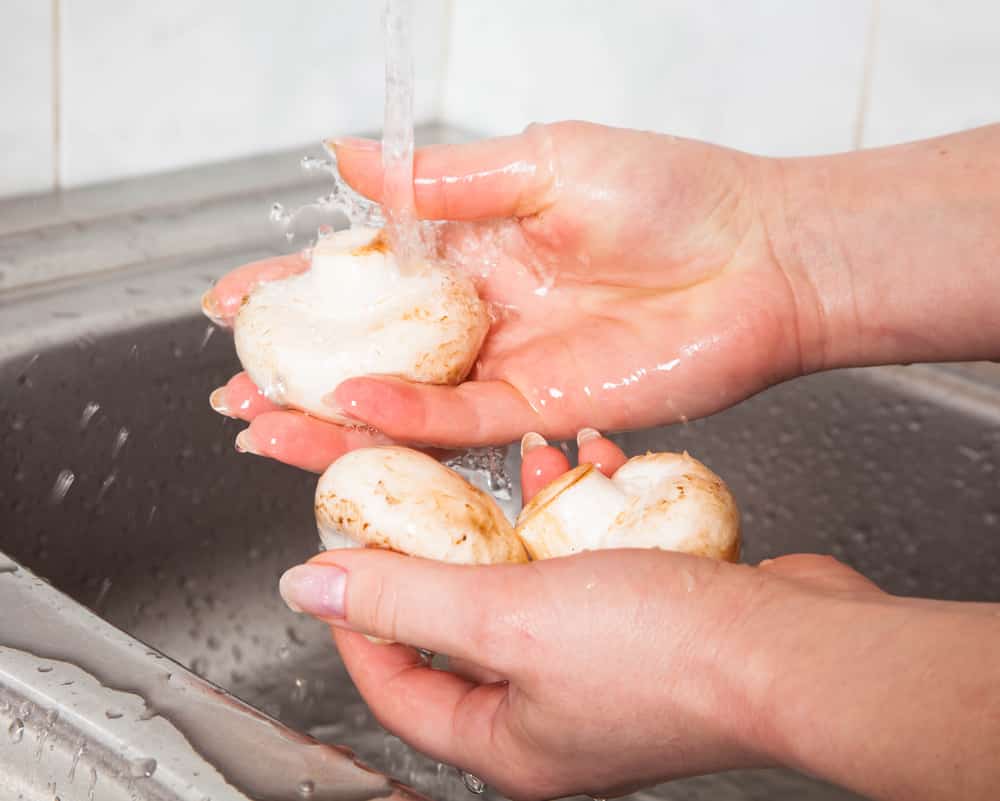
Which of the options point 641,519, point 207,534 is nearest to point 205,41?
point 207,534

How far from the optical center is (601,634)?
1.90 ft

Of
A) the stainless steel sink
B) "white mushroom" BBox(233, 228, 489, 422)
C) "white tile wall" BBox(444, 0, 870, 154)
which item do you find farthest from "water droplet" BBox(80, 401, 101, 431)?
"white tile wall" BBox(444, 0, 870, 154)

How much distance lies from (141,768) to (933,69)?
3.16 feet

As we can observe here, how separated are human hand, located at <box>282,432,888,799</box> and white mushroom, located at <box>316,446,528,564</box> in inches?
1.8

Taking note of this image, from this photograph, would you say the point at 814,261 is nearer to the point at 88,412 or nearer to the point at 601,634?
the point at 601,634

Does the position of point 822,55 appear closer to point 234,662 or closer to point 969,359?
point 969,359

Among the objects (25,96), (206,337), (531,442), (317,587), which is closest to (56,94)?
(25,96)

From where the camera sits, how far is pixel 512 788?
65cm

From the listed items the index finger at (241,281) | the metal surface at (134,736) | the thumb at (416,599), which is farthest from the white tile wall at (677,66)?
the metal surface at (134,736)

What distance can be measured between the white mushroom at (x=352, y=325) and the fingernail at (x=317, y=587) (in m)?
0.19

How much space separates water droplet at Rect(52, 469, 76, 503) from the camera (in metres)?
0.96

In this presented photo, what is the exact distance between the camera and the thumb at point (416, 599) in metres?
0.58

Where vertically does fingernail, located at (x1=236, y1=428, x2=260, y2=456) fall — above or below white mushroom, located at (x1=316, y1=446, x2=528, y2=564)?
below

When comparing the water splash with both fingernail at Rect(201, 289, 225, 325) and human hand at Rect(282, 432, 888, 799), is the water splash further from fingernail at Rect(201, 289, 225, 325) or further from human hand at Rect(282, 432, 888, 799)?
human hand at Rect(282, 432, 888, 799)
